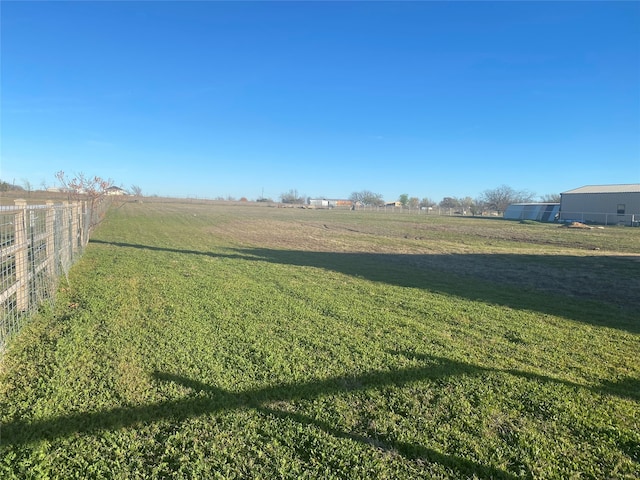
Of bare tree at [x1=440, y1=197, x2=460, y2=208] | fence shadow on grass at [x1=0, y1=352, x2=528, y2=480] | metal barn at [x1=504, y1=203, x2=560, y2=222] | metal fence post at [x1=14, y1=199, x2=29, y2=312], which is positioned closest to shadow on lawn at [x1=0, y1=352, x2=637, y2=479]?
fence shadow on grass at [x1=0, y1=352, x2=528, y2=480]

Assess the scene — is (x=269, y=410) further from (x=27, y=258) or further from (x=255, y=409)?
(x=27, y=258)

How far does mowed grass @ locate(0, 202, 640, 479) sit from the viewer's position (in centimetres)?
262

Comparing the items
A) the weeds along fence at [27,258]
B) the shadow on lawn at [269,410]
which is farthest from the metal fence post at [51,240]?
the shadow on lawn at [269,410]

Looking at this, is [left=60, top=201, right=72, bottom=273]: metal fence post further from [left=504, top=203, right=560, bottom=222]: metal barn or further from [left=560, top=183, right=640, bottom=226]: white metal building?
[left=504, top=203, right=560, bottom=222]: metal barn

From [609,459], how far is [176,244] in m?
15.0

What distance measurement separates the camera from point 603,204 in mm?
45031

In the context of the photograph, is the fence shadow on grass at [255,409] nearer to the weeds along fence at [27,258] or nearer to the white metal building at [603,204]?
the weeds along fence at [27,258]

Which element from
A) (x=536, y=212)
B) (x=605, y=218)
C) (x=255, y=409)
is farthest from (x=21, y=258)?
(x=536, y=212)

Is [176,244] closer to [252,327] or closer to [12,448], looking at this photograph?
[252,327]

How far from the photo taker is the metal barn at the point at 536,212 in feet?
171

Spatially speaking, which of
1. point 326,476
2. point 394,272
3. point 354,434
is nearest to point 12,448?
point 326,476

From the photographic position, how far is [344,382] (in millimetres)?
3756

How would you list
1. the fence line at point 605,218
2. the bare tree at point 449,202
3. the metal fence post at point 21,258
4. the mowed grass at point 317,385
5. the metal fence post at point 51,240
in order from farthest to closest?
1. the bare tree at point 449,202
2. the fence line at point 605,218
3. the metal fence post at point 51,240
4. the metal fence post at point 21,258
5. the mowed grass at point 317,385

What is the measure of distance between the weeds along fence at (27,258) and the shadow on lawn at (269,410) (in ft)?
5.82
